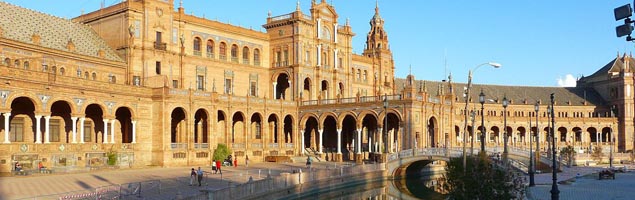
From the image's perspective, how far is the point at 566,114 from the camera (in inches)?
4980

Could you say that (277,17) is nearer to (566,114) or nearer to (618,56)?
(566,114)

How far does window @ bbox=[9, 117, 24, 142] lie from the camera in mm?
51656

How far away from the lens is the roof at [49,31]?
55.8m

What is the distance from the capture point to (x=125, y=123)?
62062 mm

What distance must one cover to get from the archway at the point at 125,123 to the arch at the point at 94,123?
2.50 metres

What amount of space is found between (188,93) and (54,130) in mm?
13529

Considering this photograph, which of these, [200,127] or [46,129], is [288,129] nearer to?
[200,127]

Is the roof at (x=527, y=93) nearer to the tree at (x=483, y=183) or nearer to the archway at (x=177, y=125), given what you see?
the archway at (x=177, y=125)

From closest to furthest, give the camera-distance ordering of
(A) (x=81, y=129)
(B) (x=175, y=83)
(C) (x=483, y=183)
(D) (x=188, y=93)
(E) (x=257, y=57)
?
(C) (x=483, y=183) → (A) (x=81, y=129) → (D) (x=188, y=93) → (B) (x=175, y=83) → (E) (x=257, y=57)

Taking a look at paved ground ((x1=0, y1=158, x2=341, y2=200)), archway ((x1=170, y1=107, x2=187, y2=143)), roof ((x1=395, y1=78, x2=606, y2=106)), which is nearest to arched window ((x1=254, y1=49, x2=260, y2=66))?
archway ((x1=170, y1=107, x2=187, y2=143))

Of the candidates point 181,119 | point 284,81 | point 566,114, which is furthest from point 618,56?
point 181,119

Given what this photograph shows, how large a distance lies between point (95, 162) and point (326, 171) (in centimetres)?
2021

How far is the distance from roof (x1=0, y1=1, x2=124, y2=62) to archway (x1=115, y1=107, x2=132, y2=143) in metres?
5.76

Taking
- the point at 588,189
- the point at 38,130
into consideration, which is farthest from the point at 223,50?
the point at 588,189
